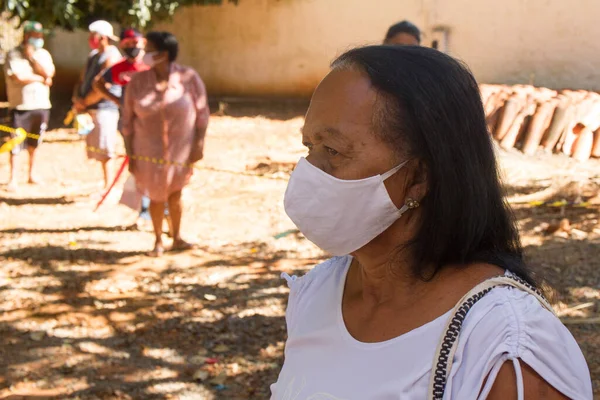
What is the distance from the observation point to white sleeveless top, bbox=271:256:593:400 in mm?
1350

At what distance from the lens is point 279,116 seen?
14.2 m

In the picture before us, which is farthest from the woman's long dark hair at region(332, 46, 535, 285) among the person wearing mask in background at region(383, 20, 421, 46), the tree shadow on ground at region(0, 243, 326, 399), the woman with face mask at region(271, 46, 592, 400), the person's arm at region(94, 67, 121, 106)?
the person's arm at region(94, 67, 121, 106)

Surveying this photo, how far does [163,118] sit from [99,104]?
2127mm

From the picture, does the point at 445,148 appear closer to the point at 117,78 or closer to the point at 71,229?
the point at 117,78


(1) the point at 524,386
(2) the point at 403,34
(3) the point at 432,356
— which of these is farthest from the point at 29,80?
(1) the point at 524,386

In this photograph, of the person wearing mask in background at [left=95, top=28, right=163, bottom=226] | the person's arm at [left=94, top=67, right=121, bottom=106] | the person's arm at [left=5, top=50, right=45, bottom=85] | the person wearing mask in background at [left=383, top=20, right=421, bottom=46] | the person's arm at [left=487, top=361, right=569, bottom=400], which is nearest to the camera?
the person's arm at [left=487, top=361, right=569, bottom=400]

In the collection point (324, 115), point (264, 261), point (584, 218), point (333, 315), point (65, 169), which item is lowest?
point (65, 169)

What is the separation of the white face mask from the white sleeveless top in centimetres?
21

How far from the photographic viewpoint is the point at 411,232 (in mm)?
1653

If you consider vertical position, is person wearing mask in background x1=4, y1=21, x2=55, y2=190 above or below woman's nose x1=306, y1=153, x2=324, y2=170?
below

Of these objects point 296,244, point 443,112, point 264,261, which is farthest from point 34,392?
point 443,112

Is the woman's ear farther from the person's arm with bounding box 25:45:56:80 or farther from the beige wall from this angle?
the beige wall

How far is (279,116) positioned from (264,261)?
7.70 meters

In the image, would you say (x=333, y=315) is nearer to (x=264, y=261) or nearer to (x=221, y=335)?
(x=221, y=335)
